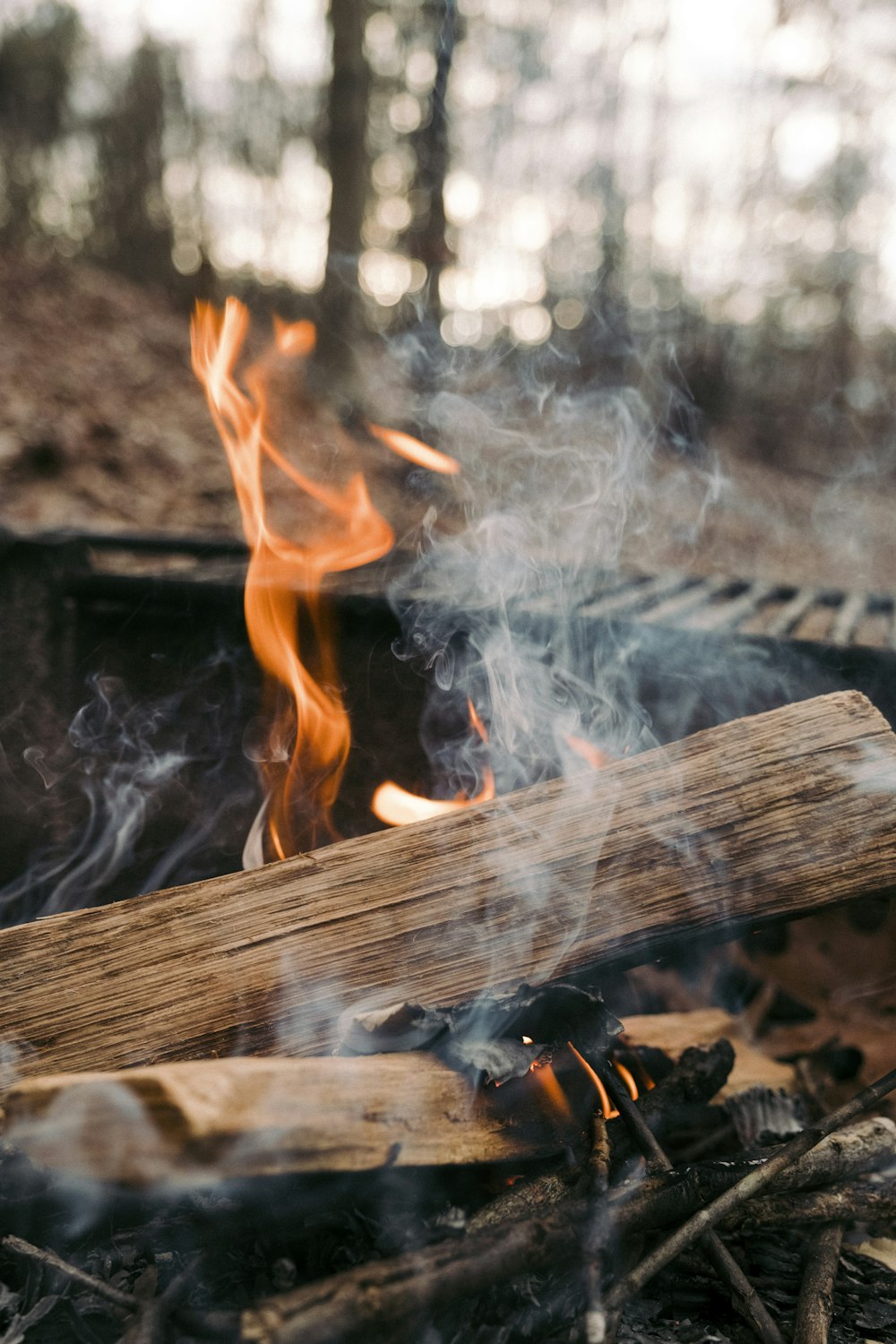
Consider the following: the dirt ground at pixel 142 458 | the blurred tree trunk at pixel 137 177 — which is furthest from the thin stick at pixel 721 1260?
the blurred tree trunk at pixel 137 177

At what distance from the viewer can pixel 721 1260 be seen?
1654mm

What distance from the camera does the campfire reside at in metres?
1.38

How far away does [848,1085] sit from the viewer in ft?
9.56

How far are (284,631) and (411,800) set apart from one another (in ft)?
2.55

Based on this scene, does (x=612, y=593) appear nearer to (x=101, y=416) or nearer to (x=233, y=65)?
(x=101, y=416)

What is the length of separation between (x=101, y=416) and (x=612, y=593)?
548 centimetres

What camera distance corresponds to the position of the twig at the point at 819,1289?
158cm

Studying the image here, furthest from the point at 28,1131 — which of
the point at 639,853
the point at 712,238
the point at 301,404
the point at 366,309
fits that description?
the point at 712,238

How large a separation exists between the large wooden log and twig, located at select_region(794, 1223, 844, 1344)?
0.68 meters

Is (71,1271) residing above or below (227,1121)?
below

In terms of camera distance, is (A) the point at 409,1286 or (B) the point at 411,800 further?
(B) the point at 411,800

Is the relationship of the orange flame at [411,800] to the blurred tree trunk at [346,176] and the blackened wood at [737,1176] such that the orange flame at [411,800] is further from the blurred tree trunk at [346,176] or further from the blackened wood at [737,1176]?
the blurred tree trunk at [346,176]

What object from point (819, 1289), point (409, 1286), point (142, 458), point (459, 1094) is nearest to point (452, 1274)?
point (409, 1286)

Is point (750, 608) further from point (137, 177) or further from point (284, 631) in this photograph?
point (137, 177)
